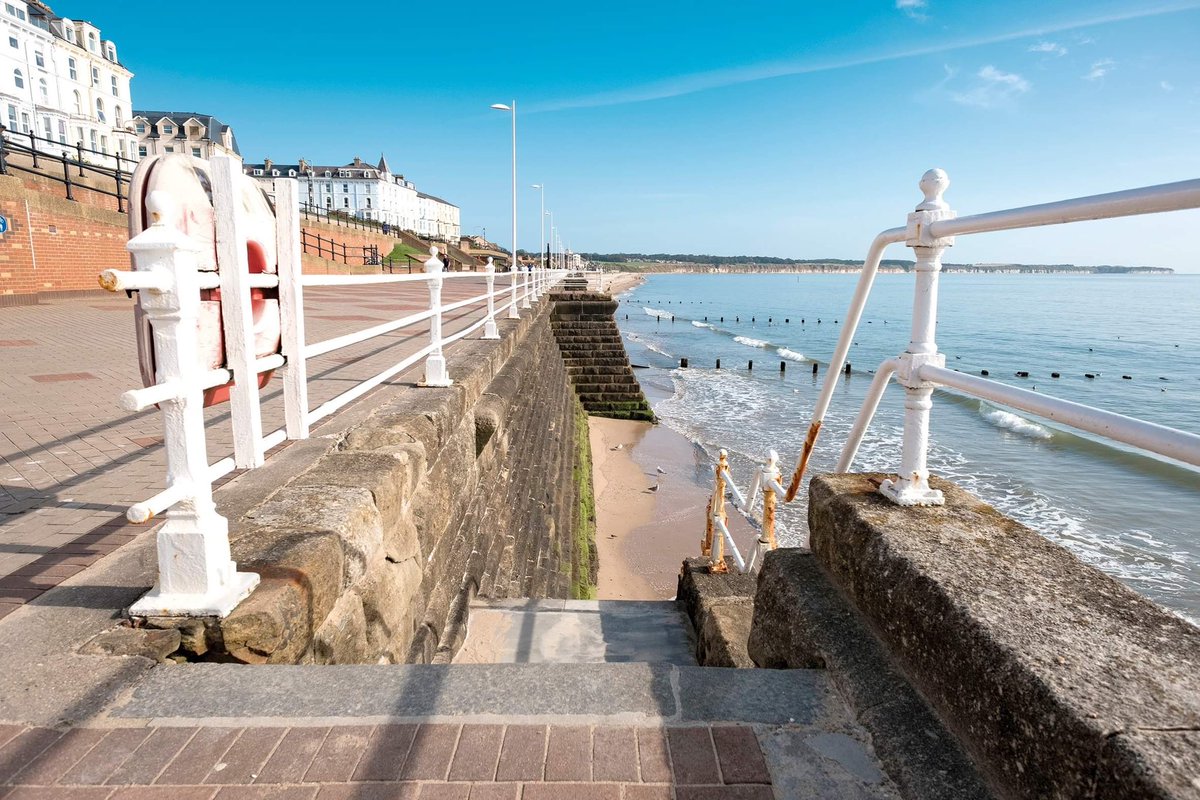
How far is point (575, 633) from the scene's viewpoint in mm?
4688

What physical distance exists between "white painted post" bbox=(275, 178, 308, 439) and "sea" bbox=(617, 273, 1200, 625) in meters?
3.12

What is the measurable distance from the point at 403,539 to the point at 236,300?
158 cm

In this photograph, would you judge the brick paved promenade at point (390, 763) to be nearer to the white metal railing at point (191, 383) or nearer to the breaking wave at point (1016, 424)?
the white metal railing at point (191, 383)

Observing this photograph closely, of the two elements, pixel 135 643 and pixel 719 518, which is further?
pixel 719 518

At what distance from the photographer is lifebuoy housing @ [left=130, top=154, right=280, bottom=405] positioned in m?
2.08

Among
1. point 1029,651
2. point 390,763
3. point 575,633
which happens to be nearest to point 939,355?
point 1029,651

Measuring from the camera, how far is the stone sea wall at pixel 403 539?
223 cm

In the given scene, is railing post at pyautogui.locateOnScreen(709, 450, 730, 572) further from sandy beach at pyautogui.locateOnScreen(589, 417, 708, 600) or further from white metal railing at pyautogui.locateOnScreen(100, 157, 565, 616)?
sandy beach at pyautogui.locateOnScreen(589, 417, 708, 600)

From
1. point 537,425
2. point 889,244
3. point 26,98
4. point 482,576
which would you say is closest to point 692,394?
point 537,425

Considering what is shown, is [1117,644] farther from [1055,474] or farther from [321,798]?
[1055,474]

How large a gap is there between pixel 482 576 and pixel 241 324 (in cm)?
349

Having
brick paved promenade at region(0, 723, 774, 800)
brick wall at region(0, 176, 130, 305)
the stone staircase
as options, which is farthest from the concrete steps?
the stone staircase

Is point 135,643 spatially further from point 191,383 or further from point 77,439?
point 77,439

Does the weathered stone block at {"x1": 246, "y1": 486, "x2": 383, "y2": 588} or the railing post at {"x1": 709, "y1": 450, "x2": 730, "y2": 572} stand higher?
the weathered stone block at {"x1": 246, "y1": 486, "x2": 383, "y2": 588}
